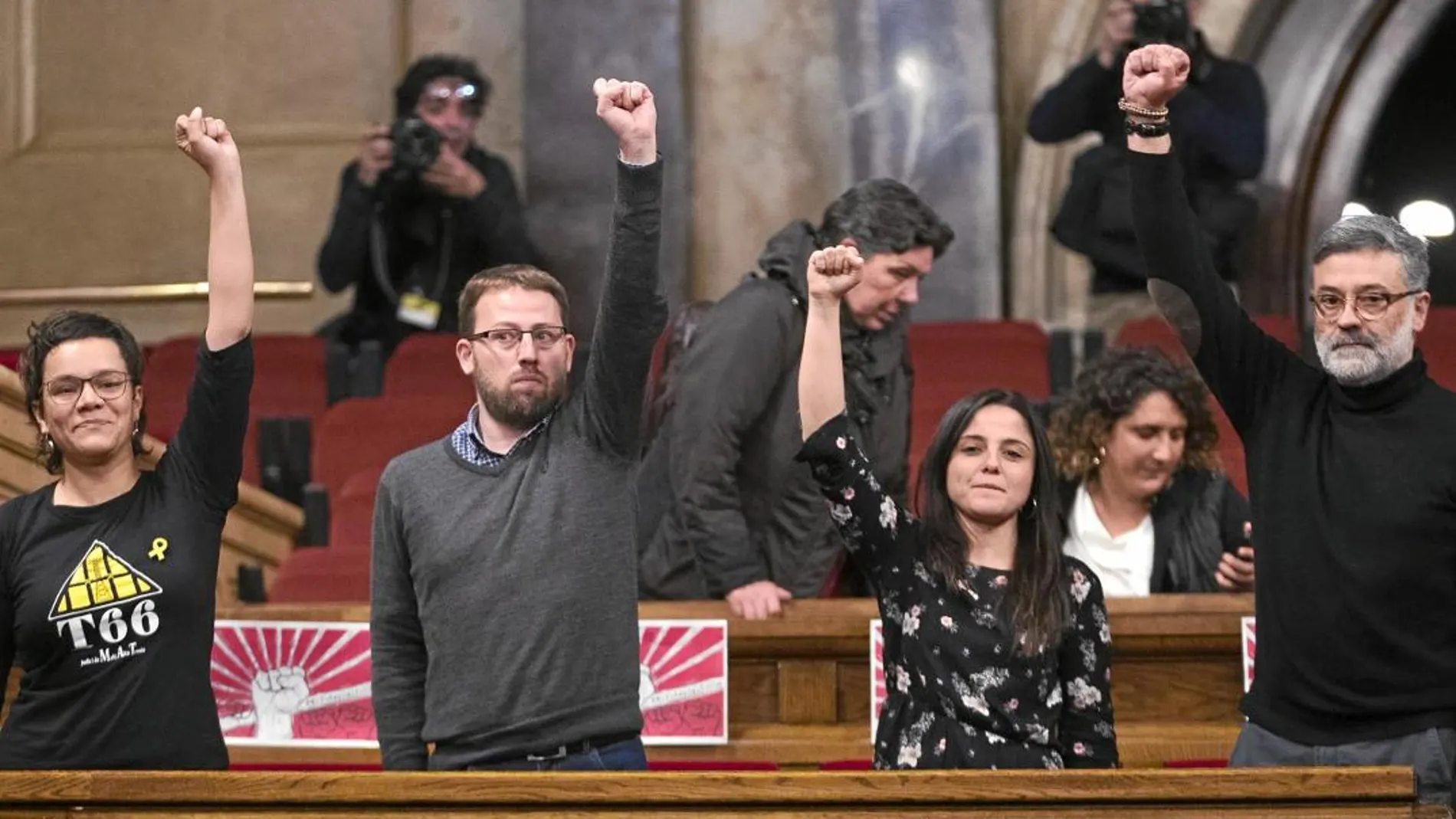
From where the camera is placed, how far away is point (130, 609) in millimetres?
1794

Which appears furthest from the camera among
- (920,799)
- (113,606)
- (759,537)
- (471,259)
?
(471,259)

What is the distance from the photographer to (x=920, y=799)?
5.02ft

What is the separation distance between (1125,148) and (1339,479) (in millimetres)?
2261

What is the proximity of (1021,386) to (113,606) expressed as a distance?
83.5 inches

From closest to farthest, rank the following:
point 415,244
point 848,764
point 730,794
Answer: point 730,794 < point 848,764 < point 415,244

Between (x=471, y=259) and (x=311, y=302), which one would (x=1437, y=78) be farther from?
(x=311, y=302)

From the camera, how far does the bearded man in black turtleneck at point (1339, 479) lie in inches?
67.9

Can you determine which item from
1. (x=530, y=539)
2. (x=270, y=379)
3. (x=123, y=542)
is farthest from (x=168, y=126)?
(x=530, y=539)

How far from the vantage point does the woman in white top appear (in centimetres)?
248

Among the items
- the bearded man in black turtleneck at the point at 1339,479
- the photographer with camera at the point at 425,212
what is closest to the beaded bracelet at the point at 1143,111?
the bearded man in black turtleneck at the point at 1339,479

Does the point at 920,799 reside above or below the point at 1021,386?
below

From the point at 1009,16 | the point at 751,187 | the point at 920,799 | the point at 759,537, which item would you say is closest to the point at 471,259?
the point at 751,187

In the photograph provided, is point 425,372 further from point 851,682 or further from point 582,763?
point 582,763

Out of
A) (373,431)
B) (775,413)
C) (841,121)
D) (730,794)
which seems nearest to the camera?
(730,794)
